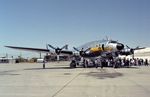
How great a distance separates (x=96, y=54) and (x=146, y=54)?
175 feet

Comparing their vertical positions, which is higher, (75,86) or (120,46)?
(120,46)

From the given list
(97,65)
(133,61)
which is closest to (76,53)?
(97,65)

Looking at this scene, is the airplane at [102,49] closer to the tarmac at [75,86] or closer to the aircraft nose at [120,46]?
the aircraft nose at [120,46]

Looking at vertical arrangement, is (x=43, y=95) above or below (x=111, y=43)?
below

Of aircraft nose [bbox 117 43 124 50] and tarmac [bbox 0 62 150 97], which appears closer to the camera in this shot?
tarmac [bbox 0 62 150 97]

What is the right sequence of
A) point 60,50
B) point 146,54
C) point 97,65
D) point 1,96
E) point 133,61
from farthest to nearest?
1. point 146,54
2. point 133,61
3. point 60,50
4. point 97,65
5. point 1,96

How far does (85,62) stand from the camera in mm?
47625

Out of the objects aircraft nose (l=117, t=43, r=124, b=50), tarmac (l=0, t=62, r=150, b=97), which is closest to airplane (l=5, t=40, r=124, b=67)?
aircraft nose (l=117, t=43, r=124, b=50)

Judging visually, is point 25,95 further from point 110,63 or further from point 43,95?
point 110,63

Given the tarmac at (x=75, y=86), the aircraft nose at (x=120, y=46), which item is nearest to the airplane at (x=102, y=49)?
the aircraft nose at (x=120, y=46)

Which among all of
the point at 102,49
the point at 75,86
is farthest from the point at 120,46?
the point at 75,86

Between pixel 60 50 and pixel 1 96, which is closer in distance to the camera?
pixel 1 96

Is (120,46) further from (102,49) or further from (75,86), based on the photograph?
(75,86)

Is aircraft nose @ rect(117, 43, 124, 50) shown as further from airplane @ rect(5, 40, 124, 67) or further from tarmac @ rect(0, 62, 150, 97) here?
tarmac @ rect(0, 62, 150, 97)
